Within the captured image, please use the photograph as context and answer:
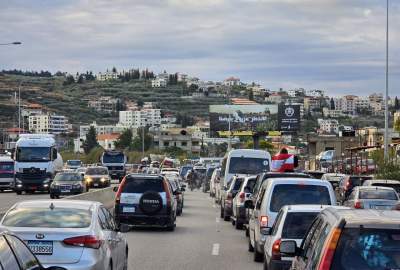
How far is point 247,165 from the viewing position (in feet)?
128

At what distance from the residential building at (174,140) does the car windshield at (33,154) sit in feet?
412

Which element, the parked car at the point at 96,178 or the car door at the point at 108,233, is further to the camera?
the parked car at the point at 96,178

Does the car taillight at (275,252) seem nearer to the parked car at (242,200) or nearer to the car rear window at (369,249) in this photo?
the car rear window at (369,249)

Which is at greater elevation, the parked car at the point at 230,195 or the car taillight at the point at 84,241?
the car taillight at the point at 84,241

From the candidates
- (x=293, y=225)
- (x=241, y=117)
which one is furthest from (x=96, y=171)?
(x=293, y=225)

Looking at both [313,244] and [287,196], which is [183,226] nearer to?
[287,196]

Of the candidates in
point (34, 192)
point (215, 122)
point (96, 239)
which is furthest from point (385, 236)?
point (215, 122)

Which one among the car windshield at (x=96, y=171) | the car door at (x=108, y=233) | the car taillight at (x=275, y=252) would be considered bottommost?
the car windshield at (x=96, y=171)

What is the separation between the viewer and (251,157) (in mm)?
38906

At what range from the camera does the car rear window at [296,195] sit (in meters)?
18.1

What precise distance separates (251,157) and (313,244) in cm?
2975

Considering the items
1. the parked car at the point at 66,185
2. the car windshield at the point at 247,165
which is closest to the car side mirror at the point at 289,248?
the car windshield at the point at 247,165

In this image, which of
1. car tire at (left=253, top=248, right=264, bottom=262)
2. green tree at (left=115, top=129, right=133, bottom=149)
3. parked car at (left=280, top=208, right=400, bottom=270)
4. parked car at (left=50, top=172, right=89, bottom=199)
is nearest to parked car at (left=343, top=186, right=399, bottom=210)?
car tire at (left=253, top=248, right=264, bottom=262)

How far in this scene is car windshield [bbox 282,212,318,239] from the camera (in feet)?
48.4
